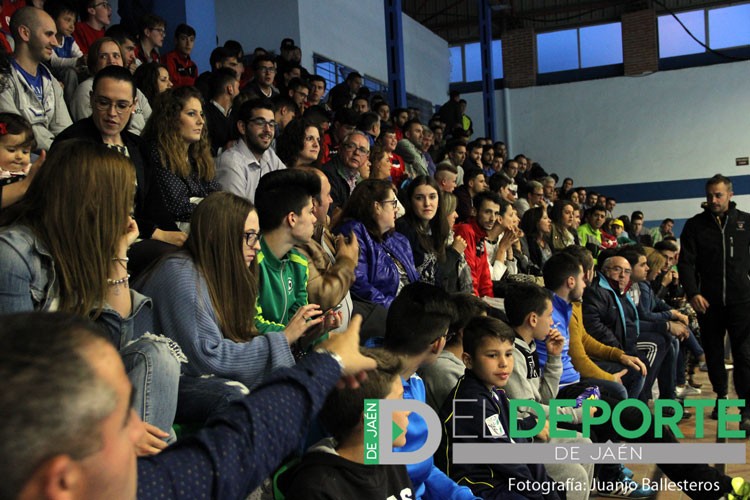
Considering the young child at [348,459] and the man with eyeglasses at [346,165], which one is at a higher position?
the man with eyeglasses at [346,165]

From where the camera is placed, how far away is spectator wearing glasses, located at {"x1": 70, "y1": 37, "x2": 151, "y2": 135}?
405 centimetres

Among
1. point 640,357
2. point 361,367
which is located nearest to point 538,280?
point 640,357

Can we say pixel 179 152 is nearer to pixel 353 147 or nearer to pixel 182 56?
pixel 353 147

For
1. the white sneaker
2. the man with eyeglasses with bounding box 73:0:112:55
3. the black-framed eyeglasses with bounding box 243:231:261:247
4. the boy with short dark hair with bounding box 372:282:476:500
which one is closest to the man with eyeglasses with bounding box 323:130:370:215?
the boy with short dark hair with bounding box 372:282:476:500

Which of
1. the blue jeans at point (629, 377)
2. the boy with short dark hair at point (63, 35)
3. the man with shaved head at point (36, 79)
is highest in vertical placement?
the boy with short dark hair at point (63, 35)

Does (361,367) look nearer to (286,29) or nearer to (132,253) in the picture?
(132,253)

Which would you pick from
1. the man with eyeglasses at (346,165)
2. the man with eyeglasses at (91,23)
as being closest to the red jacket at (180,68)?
the man with eyeglasses at (91,23)

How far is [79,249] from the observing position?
1.75m

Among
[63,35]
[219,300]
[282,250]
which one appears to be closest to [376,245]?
[282,250]

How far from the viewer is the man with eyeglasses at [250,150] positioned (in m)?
3.71

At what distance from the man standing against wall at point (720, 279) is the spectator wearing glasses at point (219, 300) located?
162 inches

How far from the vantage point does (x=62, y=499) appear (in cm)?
68

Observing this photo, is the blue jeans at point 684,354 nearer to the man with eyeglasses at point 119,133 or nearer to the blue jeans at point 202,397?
the man with eyeglasses at point 119,133

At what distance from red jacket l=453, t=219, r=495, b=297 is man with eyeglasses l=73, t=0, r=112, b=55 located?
318cm
